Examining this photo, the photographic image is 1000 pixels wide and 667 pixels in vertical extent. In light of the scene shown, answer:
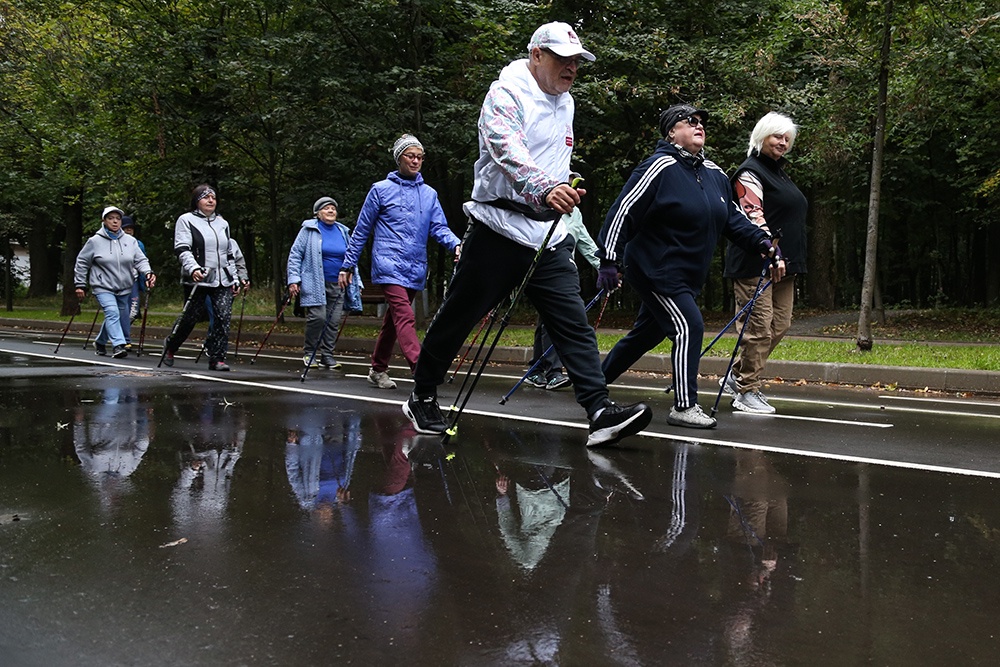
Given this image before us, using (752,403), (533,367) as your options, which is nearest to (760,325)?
(752,403)

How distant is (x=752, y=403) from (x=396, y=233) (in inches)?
133

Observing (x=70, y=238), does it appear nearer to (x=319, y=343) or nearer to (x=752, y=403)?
(x=319, y=343)

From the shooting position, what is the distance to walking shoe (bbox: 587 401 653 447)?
5750mm

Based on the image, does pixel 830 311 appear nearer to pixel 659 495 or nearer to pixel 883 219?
pixel 883 219

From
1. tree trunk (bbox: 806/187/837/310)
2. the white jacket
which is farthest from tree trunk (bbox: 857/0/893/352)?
tree trunk (bbox: 806/187/837/310)

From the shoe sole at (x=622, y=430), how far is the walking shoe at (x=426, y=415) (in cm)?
109

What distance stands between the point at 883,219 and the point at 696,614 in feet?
96.5

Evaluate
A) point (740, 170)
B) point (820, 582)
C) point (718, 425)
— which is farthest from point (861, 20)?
point (820, 582)

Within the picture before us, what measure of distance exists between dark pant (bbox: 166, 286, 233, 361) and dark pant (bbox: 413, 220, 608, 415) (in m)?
5.72

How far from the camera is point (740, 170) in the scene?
25.9ft

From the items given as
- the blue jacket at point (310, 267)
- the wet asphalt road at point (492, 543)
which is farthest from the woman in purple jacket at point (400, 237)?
the blue jacket at point (310, 267)

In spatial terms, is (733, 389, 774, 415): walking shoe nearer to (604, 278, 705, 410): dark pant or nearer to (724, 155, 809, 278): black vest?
(724, 155, 809, 278): black vest

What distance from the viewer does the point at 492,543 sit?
12.7ft

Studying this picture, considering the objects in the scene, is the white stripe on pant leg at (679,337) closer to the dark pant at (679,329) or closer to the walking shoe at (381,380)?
the dark pant at (679,329)
